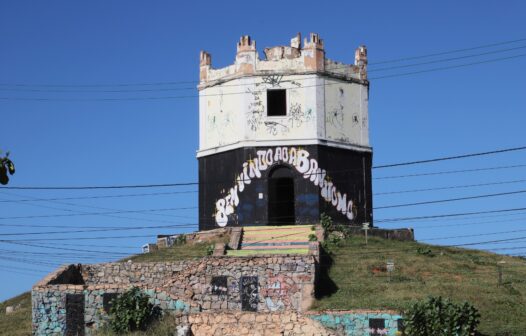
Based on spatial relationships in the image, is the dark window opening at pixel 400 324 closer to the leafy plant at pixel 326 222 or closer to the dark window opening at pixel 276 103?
the leafy plant at pixel 326 222

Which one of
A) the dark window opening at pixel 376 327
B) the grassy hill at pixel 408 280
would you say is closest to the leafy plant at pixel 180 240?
the grassy hill at pixel 408 280

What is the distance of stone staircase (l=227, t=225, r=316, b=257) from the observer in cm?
3969

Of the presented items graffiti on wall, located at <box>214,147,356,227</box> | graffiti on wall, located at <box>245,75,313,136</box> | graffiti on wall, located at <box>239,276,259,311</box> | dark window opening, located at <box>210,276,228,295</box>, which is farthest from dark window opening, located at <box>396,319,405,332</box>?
graffiti on wall, located at <box>245,75,313,136</box>

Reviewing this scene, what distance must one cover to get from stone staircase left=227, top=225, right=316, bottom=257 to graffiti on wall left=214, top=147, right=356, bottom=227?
2.14 metres

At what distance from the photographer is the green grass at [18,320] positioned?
33031mm

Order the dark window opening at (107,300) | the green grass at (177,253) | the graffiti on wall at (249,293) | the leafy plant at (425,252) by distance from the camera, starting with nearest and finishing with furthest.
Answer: the dark window opening at (107,300)
the graffiti on wall at (249,293)
the leafy plant at (425,252)
the green grass at (177,253)

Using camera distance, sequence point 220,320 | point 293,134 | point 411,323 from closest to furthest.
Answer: point 411,323 < point 220,320 < point 293,134

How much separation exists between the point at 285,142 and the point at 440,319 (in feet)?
63.8

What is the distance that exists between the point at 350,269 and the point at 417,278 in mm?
2781

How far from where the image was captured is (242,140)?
4569 cm

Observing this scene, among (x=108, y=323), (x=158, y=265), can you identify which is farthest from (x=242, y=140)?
(x=108, y=323)

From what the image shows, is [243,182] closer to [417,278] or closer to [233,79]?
[233,79]

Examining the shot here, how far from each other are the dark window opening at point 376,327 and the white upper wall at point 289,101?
667 inches

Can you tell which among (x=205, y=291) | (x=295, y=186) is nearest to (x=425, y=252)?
(x=295, y=186)
